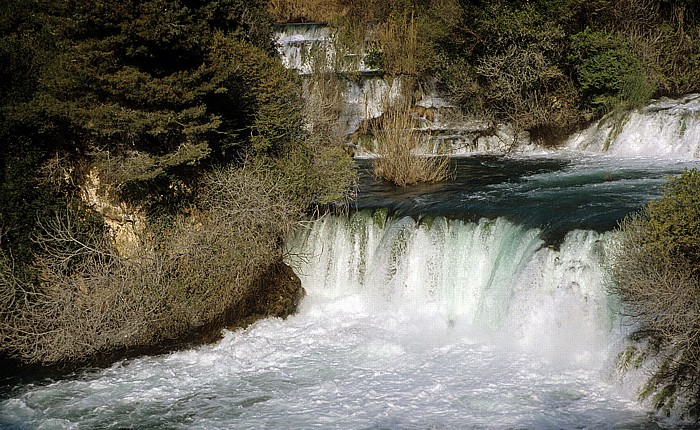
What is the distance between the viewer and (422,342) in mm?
10391

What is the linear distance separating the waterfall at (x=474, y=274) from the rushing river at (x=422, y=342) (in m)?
0.02

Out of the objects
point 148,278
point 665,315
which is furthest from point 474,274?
point 148,278

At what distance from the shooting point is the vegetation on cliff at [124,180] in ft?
32.7

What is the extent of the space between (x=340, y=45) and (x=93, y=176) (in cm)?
1218

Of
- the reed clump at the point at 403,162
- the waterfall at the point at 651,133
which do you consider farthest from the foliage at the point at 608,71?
the reed clump at the point at 403,162

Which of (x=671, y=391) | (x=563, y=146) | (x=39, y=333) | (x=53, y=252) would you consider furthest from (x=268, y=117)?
(x=563, y=146)

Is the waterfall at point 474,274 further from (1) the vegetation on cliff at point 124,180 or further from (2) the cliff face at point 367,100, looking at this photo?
(2) the cliff face at point 367,100

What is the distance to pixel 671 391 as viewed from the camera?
8.08 m

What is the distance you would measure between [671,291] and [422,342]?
362 cm

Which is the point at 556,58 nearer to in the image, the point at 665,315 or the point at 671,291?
the point at 671,291

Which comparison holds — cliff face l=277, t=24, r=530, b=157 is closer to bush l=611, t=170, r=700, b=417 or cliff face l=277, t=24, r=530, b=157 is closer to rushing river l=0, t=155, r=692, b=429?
rushing river l=0, t=155, r=692, b=429

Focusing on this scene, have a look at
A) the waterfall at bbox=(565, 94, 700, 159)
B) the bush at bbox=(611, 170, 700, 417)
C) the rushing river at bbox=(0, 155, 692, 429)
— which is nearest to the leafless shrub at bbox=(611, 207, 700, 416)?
the bush at bbox=(611, 170, 700, 417)

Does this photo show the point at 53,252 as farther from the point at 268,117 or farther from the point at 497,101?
the point at 497,101

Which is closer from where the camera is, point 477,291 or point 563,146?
point 477,291
